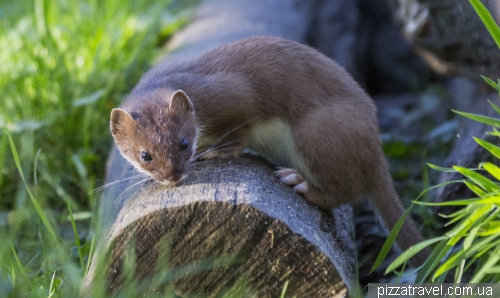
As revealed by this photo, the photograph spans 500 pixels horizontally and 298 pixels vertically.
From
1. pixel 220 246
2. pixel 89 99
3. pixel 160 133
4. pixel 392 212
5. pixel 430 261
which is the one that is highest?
pixel 160 133

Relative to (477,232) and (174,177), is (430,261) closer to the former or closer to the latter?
(477,232)

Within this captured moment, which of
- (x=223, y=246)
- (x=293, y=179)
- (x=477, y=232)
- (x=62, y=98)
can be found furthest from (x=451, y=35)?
(x=62, y=98)

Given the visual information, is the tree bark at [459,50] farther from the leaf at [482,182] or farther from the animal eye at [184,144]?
the animal eye at [184,144]

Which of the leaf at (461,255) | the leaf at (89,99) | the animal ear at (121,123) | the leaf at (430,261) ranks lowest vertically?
the leaf at (430,261)

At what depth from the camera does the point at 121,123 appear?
315 cm

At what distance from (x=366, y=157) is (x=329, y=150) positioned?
227 mm

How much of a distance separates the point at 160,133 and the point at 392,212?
1.36 metres

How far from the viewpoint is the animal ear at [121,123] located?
10.1ft

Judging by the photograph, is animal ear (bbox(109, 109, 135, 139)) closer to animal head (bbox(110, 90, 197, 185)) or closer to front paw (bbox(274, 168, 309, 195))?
animal head (bbox(110, 90, 197, 185))

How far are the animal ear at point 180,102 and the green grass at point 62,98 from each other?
1.28m

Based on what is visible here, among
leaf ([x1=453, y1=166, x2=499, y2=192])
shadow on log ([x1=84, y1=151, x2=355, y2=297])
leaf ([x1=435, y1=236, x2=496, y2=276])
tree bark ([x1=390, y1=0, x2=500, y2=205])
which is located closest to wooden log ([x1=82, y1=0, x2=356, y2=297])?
shadow on log ([x1=84, y1=151, x2=355, y2=297])

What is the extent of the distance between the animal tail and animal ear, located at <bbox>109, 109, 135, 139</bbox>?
1.40 m

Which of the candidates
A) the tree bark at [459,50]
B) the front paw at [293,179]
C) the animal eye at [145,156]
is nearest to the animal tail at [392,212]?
the front paw at [293,179]

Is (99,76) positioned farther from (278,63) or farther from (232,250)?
(232,250)
